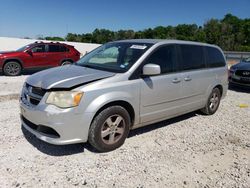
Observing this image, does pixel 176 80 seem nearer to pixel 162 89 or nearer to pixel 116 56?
pixel 162 89

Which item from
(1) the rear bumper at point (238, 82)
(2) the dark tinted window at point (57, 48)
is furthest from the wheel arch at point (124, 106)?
(2) the dark tinted window at point (57, 48)

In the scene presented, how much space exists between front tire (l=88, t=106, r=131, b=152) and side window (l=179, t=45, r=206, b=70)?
1.71 meters

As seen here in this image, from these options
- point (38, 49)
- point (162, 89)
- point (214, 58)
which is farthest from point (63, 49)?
point (162, 89)

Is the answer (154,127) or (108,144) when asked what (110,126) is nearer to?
(108,144)

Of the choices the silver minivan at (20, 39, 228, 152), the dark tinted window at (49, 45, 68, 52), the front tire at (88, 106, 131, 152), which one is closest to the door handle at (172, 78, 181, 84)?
the silver minivan at (20, 39, 228, 152)

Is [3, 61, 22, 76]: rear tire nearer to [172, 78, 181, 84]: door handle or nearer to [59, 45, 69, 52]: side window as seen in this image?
[59, 45, 69, 52]: side window

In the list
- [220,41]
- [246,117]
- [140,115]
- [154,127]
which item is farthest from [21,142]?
[220,41]

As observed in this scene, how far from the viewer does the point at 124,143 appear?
402 centimetres

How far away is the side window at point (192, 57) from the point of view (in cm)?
465

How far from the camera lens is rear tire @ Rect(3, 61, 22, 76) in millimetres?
10305

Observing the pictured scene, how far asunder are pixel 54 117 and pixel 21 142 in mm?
1128

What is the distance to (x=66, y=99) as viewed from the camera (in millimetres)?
3201

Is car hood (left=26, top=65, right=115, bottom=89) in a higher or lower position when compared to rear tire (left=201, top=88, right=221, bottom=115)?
higher

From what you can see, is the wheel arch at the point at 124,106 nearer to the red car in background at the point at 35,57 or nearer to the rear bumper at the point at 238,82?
the rear bumper at the point at 238,82
